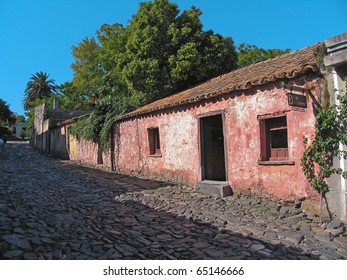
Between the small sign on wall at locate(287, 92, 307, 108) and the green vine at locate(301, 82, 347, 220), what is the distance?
0.35 m

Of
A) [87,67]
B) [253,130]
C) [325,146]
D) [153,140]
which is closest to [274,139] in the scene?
[253,130]

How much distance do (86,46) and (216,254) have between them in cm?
2991

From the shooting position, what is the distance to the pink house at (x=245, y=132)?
5863 millimetres

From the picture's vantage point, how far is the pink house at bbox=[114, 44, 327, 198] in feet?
19.2

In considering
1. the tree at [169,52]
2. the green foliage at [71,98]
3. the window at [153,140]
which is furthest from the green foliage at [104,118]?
the green foliage at [71,98]

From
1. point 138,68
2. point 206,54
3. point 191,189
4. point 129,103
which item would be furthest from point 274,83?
point 129,103

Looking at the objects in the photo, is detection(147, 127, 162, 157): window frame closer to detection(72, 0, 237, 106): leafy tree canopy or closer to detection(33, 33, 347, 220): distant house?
detection(33, 33, 347, 220): distant house

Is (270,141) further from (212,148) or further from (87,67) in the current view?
(87,67)

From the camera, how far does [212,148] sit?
9242mm

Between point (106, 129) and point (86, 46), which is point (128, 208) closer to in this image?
point (106, 129)

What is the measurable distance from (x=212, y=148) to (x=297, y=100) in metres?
4.15

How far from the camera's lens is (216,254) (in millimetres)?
3834

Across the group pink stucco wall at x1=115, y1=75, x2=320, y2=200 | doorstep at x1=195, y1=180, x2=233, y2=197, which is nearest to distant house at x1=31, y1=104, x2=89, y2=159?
pink stucco wall at x1=115, y1=75, x2=320, y2=200

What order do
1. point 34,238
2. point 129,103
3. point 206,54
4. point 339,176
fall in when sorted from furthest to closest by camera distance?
point 129,103
point 206,54
point 339,176
point 34,238
